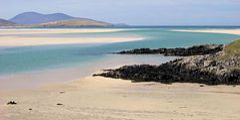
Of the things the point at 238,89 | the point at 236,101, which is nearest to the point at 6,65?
the point at 238,89

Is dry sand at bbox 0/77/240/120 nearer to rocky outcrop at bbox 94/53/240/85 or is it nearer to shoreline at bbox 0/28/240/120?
shoreline at bbox 0/28/240/120

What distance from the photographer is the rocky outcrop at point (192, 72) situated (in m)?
21.9

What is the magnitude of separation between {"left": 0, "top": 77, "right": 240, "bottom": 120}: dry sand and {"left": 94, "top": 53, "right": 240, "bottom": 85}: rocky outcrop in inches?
49.9

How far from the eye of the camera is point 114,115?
43.6ft

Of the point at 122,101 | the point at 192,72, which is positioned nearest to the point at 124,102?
the point at 122,101

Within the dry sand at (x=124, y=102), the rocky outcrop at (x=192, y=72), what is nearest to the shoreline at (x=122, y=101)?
the dry sand at (x=124, y=102)

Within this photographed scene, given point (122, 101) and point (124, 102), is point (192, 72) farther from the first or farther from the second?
point (124, 102)

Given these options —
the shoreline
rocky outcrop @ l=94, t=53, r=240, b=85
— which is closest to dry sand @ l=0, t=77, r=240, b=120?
the shoreline

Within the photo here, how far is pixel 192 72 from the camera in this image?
78.0 feet

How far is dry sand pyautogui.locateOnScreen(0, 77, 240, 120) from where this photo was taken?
13.2 meters

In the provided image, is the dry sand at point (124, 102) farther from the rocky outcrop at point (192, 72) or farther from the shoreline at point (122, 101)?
the rocky outcrop at point (192, 72)

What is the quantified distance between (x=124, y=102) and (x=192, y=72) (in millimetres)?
8442

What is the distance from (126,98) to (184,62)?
9.60 meters

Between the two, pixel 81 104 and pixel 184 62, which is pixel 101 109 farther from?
pixel 184 62
